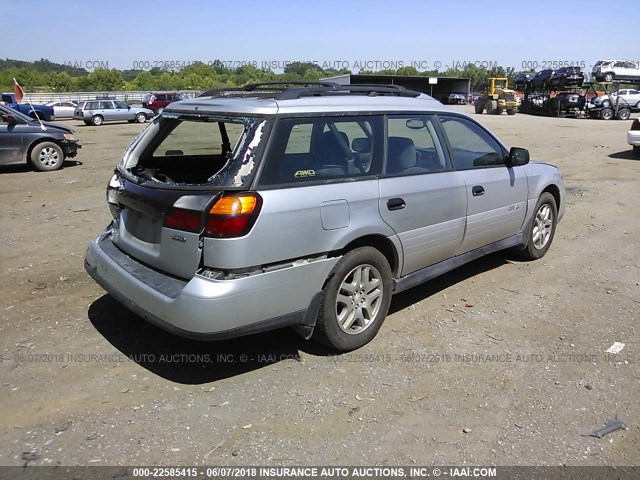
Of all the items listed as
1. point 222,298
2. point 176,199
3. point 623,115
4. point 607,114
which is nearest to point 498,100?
point 607,114

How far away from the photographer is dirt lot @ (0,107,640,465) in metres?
2.88

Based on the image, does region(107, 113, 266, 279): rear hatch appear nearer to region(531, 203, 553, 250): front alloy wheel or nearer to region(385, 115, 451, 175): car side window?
region(385, 115, 451, 175): car side window

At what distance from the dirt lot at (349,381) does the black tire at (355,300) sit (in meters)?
0.15

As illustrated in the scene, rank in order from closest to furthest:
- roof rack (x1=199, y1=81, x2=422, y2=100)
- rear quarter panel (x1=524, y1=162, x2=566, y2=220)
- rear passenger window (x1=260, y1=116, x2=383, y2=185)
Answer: rear passenger window (x1=260, y1=116, x2=383, y2=185) < roof rack (x1=199, y1=81, x2=422, y2=100) < rear quarter panel (x1=524, y1=162, x2=566, y2=220)

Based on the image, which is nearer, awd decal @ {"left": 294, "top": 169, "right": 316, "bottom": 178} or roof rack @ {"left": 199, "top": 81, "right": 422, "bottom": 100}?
awd decal @ {"left": 294, "top": 169, "right": 316, "bottom": 178}

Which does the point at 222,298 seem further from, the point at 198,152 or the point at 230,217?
the point at 198,152

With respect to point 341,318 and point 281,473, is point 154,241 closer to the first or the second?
point 341,318

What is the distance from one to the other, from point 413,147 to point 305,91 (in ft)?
3.57

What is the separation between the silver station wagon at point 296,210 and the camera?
125 inches

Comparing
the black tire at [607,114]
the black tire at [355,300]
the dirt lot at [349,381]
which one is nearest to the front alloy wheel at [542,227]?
the dirt lot at [349,381]

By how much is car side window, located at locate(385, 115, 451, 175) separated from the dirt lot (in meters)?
1.24

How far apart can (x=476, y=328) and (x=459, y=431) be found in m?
1.42

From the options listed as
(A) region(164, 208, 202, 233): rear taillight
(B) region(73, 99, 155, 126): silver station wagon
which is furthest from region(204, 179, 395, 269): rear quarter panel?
(B) region(73, 99, 155, 126): silver station wagon

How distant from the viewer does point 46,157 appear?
1238 centimetres
